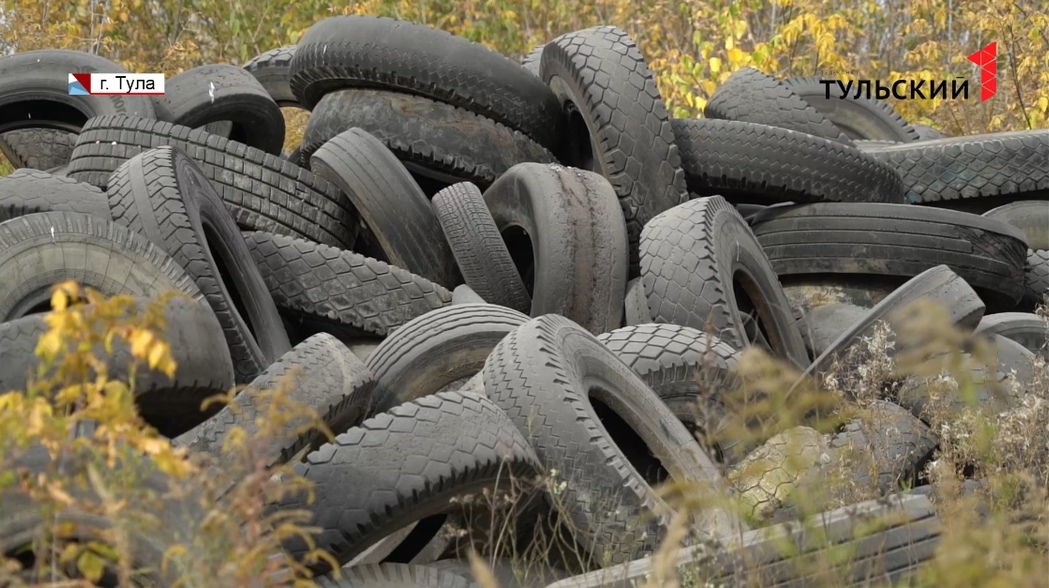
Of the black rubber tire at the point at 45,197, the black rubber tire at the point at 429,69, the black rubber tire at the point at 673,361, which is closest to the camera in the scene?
the black rubber tire at the point at 673,361

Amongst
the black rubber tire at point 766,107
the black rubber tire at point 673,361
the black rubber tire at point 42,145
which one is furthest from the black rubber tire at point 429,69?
the black rubber tire at point 673,361

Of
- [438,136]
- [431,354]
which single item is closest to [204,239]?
[431,354]

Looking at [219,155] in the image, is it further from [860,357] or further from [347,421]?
[860,357]

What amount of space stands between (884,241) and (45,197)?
3606mm

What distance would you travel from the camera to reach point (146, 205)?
17.4 ft

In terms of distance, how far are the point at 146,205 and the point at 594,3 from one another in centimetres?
1083

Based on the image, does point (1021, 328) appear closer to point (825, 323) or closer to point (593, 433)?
point (825, 323)

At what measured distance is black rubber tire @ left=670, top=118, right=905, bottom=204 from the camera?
21.6ft

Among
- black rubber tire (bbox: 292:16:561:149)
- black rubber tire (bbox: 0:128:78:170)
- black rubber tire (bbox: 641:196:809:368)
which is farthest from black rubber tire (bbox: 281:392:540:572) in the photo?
black rubber tire (bbox: 0:128:78:170)

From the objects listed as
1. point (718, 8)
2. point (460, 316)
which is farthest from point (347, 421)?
point (718, 8)

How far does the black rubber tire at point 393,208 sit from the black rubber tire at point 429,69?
50cm

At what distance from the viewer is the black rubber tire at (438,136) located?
673 cm

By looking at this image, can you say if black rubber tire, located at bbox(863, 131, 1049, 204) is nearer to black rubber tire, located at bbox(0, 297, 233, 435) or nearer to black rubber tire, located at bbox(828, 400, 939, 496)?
black rubber tire, located at bbox(828, 400, 939, 496)

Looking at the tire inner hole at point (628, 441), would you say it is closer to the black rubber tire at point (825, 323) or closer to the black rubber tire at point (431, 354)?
the black rubber tire at point (431, 354)
